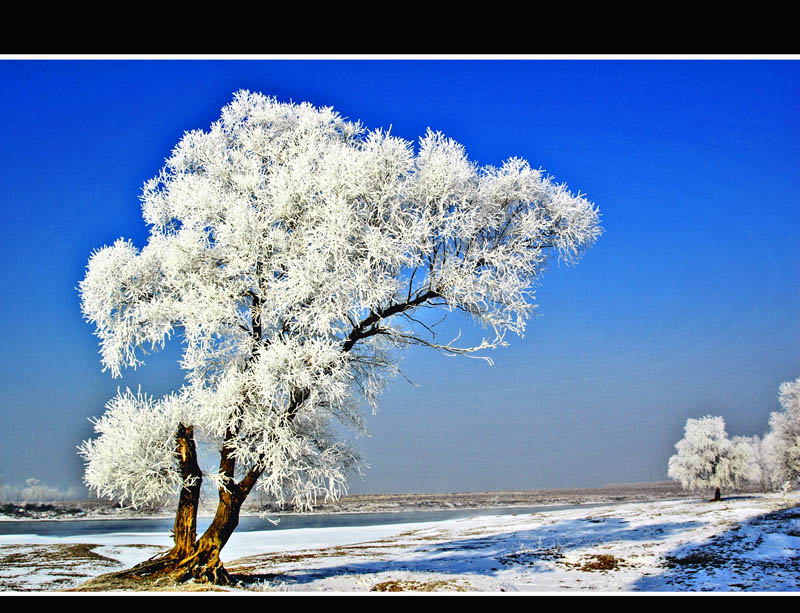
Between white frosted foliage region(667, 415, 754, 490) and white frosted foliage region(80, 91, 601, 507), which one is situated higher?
white frosted foliage region(80, 91, 601, 507)

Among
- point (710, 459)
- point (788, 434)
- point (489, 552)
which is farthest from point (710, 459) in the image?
point (489, 552)

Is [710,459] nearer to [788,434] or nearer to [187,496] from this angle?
[788,434]

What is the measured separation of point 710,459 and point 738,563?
2626 centimetres

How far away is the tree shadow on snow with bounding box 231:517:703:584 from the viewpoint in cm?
1309

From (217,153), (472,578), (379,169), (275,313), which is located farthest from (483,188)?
(472,578)

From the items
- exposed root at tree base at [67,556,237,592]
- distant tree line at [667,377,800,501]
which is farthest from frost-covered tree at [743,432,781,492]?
exposed root at tree base at [67,556,237,592]

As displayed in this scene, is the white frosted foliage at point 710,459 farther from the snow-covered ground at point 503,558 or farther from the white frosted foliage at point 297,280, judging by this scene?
the white frosted foliage at point 297,280

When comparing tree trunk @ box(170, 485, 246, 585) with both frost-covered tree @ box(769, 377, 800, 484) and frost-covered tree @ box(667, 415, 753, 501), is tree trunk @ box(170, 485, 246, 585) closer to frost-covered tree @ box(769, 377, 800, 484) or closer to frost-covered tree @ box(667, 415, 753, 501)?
frost-covered tree @ box(769, 377, 800, 484)

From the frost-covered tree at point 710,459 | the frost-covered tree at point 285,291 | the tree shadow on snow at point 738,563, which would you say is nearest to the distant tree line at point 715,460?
the frost-covered tree at point 710,459

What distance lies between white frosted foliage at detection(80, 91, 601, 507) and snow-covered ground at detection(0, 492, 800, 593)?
2.79 m

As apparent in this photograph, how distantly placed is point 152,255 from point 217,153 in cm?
267

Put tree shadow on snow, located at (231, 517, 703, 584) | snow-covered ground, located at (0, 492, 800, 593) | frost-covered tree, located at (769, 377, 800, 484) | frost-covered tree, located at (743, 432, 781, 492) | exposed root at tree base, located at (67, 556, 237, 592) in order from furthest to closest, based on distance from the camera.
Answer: frost-covered tree, located at (743, 432, 781, 492) → frost-covered tree, located at (769, 377, 800, 484) → tree shadow on snow, located at (231, 517, 703, 584) → snow-covered ground, located at (0, 492, 800, 593) → exposed root at tree base, located at (67, 556, 237, 592)

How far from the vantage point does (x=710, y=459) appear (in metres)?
36.0
